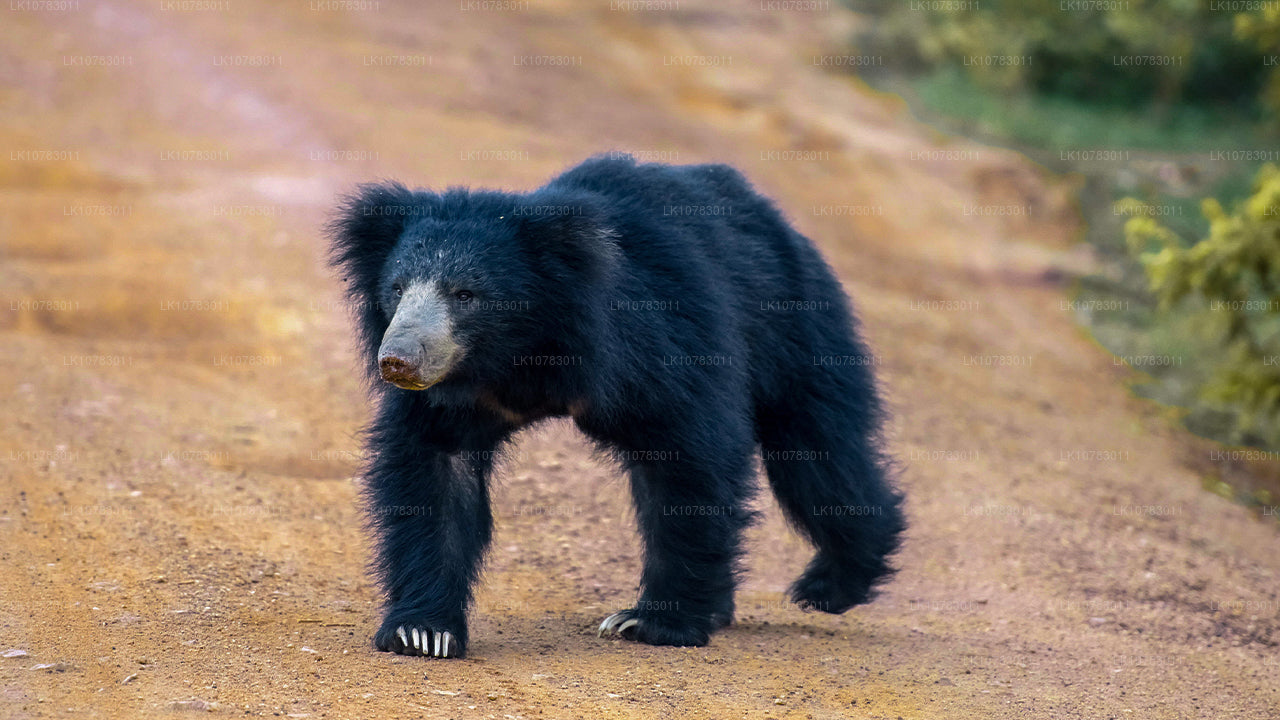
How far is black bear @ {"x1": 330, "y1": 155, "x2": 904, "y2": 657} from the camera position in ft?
14.4

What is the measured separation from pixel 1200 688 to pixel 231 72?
14.2 m

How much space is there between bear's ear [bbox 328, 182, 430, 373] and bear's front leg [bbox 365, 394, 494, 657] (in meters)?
0.35

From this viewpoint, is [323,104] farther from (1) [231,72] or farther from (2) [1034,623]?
(2) [1034,623]

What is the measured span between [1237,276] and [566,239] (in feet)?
20.5

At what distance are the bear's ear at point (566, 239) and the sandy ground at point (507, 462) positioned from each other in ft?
4.64

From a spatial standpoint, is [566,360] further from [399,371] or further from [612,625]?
[612,625]

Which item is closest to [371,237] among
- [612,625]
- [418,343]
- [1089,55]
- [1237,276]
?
[418,343]

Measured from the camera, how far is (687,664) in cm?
466

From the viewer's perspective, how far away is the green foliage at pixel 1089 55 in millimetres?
20516

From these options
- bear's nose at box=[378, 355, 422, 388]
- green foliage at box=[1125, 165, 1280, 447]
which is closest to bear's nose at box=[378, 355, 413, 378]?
bear's nose at box=[378, 355, 422, 388]

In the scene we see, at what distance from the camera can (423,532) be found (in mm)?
4633

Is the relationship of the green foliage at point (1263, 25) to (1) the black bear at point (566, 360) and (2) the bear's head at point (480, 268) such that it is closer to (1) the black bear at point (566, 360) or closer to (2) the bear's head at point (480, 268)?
(1) the black bear at point (566, 360)

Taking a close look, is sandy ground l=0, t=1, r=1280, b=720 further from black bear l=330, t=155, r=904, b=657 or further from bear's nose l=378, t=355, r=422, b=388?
bear's nose l=378, t=355, r=422, b=388

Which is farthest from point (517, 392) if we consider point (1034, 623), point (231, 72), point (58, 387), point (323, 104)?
point (231, 72)
